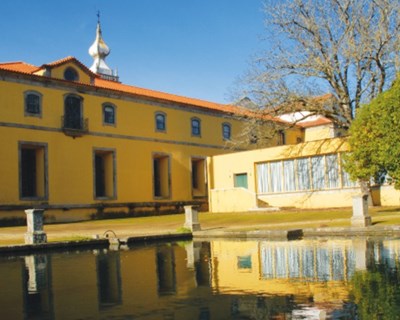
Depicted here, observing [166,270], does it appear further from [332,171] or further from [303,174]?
[303,174]

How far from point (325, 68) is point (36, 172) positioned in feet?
61.2

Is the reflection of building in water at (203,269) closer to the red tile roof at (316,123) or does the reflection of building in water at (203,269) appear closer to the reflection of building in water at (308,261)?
the reflection of building in water at (308,261)

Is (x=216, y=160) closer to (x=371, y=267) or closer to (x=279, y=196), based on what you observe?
(x=279, y=196)

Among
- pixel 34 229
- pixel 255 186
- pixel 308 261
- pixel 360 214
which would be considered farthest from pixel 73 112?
pixel 308 261

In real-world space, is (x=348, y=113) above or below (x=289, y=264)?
above

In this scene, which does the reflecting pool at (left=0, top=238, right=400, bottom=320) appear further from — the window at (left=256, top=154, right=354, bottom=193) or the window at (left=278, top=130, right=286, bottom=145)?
the window at (left=278, top=130, right=286, bottom=145)

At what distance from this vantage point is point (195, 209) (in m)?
21.3

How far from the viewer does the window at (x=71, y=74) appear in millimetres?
35966

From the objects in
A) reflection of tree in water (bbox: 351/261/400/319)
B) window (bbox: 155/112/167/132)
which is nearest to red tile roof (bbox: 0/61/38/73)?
window (bbox: 155/112/167/132)

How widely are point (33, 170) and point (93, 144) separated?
4.32 m

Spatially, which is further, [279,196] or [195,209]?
[279,196]

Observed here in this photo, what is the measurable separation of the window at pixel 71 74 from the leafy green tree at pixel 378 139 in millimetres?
19519

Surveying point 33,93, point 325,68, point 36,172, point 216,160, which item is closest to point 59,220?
point 36,172

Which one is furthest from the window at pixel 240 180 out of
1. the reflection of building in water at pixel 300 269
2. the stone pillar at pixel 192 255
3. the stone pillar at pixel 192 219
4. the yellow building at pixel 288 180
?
the reflection of building in water at pixel 300 269
